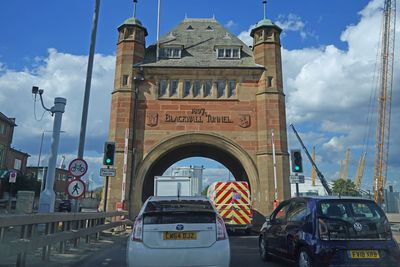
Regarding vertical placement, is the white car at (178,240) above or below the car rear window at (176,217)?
below

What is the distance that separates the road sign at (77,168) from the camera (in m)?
11.0

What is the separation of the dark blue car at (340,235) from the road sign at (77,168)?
635 centimetres

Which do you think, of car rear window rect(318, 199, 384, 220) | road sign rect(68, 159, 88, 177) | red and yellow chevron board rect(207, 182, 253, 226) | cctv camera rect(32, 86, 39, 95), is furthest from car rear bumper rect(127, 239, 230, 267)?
red and yellow chevron board rect(207, 182, 253, 226)

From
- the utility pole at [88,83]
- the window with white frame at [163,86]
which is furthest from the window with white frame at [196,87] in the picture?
the utility pole at [88,83]

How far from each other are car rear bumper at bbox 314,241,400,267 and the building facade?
1610 centimetres

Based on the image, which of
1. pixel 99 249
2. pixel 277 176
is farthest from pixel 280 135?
pixel 99 249

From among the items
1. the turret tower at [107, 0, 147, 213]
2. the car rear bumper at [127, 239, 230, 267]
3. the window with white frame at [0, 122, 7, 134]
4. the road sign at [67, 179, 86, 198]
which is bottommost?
the car rear bumper at [127, 239, 230, 267]

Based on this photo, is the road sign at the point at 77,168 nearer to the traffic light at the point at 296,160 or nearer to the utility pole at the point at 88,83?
the utility pole at the point at 88,83

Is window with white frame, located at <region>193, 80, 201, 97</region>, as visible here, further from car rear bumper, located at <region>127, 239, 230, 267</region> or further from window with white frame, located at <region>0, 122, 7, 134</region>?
window with white frame, located at <region>0, 122, 7, 134</region>

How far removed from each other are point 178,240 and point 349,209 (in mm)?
3259

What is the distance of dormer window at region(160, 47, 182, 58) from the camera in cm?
2617

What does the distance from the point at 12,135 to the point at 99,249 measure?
54497 millimetres

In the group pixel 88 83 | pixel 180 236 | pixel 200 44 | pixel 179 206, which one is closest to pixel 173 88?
pixel 200 44

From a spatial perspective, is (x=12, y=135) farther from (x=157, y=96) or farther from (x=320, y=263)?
(x=320, y=263)
